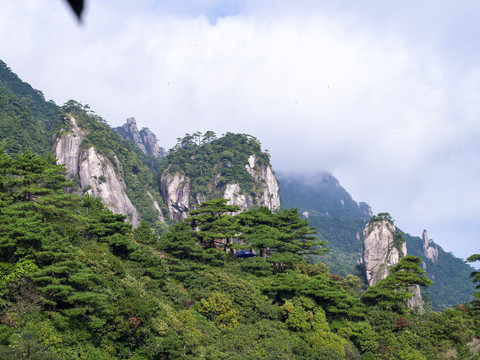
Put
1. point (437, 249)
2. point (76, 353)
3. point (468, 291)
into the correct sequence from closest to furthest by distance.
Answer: point (76, 353) < point (468, 291) < point (437, 249)

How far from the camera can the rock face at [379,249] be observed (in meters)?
73.0

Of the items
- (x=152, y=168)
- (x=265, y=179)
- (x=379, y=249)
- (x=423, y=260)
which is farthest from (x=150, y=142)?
(x=379, y=249)

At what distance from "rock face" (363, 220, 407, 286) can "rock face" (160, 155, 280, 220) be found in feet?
82.5

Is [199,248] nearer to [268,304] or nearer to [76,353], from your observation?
[268,304]

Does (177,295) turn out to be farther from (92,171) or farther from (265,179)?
(265,179)

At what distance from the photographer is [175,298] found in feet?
83.5

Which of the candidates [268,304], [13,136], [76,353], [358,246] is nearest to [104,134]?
[13,136]

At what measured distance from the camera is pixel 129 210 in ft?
254

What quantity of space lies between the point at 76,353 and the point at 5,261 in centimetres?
689

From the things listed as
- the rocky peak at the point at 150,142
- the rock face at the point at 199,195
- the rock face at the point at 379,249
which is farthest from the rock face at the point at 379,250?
the rocky peak at the point at 150,142

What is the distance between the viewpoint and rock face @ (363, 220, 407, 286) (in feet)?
240

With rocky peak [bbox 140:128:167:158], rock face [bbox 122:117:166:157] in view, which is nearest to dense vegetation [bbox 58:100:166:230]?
rock face [bbox 122:117:166:157]

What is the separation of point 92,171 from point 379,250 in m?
60.1

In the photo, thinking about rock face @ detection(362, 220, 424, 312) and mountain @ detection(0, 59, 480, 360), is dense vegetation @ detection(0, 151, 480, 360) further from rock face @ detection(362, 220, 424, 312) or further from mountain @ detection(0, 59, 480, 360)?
rock face @ detection(362, 220, 424, 312)
